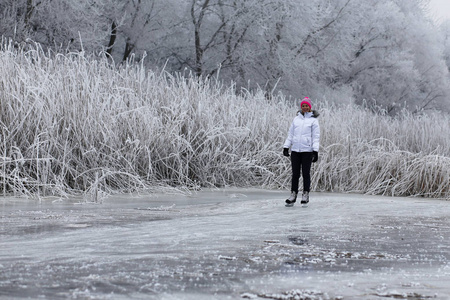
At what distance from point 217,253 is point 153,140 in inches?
224

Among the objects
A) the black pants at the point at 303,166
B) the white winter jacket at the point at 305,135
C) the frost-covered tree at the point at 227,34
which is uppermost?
the frost-covered tree at the point at 227,34

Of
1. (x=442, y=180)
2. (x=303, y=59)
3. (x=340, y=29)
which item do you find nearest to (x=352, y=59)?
(x=340, y=29)

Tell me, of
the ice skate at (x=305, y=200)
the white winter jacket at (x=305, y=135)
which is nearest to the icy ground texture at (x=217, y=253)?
the ice skate at (x=305, y=200)

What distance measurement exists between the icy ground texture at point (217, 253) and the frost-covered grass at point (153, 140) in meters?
1.61

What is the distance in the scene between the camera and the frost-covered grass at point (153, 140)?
7.50 metres

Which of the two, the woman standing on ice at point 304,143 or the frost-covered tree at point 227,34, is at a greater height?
the frost-covered tree at point 227,34

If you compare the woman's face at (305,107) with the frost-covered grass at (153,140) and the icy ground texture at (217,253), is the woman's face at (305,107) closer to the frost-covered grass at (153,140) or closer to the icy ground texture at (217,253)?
the icy ground texture at (217,253)

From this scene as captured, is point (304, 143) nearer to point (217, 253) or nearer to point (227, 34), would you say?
point (217, 253)

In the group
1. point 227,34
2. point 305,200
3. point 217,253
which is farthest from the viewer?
point 227,34

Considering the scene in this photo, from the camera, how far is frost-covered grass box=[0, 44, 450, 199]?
7500 millimetres

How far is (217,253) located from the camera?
11.3 ft

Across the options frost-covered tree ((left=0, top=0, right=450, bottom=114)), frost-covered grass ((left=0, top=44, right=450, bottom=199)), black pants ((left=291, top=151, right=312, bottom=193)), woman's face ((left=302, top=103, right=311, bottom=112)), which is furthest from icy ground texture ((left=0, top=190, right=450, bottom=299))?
frost-covered tree ((left=0, top=0, right=450, bottom=114))

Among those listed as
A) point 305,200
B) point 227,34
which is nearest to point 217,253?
point 305,200

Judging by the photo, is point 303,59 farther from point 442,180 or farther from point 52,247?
point 52,247
